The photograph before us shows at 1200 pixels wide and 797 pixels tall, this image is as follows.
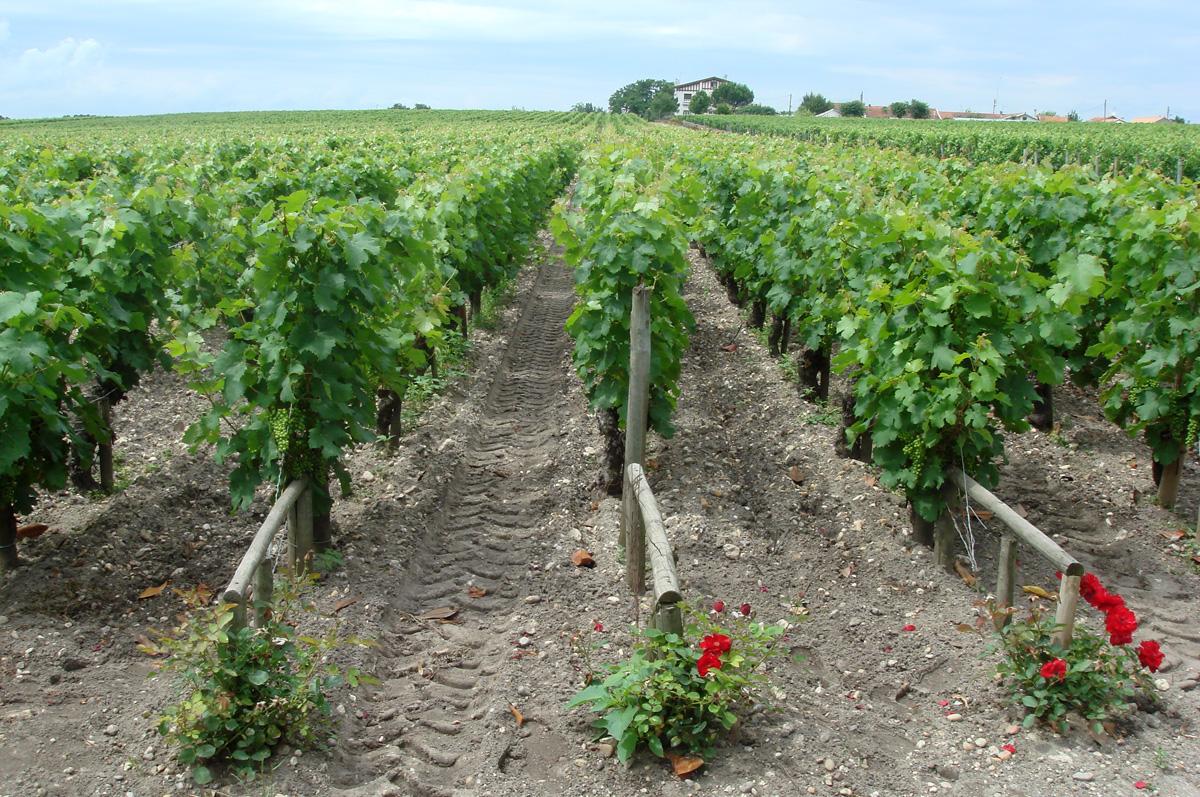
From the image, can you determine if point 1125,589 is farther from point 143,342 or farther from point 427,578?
point 143,342

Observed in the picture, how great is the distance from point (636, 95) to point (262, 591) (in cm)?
A: 14562

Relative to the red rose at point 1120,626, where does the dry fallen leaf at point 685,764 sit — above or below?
below

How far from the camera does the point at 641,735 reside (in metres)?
3.93

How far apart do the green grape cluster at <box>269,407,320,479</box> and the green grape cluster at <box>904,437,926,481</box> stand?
3.50 m

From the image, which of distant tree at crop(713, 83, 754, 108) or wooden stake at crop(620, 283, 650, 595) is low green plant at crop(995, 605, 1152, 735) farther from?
distant tree at crop(713, 83, 754, 108)

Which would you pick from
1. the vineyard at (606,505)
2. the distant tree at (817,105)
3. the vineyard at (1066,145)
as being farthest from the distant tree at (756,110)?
the vineyard at (606,505)

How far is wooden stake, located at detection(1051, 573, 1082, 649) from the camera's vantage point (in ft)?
14.1

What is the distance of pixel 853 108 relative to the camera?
368ft

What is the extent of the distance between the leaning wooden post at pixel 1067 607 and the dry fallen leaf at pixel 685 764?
68.5 inches

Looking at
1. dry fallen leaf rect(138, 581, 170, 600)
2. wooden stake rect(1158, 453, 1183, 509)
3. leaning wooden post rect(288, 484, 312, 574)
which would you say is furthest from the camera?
wooden stake rect(1158, 453, 1183, 509)

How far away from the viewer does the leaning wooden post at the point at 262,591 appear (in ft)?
14.3

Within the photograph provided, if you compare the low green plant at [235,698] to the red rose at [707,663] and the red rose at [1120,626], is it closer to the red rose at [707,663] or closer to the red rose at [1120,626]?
the red rose at [707,663]

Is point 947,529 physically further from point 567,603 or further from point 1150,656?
point 567,603

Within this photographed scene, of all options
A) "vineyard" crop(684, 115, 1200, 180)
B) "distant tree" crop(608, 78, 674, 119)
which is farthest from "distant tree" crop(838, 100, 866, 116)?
"vineyard" crop(684, 115, 1200, 180)
